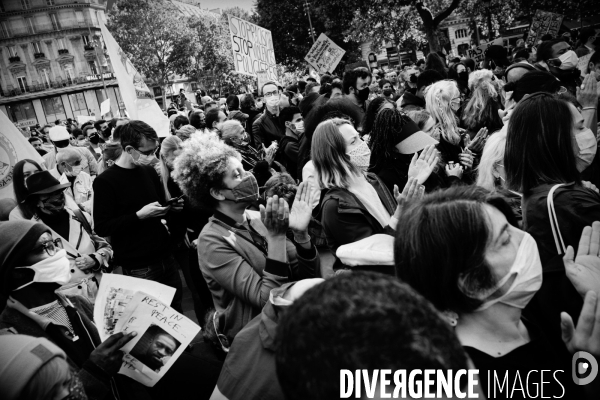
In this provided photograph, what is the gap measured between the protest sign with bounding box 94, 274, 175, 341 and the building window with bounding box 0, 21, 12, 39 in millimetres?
78634

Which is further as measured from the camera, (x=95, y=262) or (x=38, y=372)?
(x=95, y=262)

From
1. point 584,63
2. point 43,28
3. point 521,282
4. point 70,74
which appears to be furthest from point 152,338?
point 43,28

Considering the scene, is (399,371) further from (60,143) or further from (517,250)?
(60,143)

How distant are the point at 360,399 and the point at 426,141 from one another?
9.87 ft

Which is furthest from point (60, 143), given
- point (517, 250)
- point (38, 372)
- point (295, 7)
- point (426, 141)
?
point (295, 7)

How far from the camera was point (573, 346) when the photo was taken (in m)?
1.64

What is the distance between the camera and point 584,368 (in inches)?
63.0

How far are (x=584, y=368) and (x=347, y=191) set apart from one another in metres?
1.79

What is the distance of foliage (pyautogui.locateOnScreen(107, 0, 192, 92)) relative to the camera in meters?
47.2

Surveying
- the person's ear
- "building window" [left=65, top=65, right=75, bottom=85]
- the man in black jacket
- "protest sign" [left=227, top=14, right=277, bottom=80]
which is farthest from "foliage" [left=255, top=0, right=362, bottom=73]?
"building window" [left=65, top=65, right=75, bottom=85]

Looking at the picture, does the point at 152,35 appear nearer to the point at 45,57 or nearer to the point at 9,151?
the point at 45,57

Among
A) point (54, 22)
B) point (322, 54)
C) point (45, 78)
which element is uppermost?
point (54, 22)

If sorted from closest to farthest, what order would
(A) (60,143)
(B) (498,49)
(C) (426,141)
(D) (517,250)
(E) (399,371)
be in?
(E) (399,371), (D) (517,250), (C) (426,141), (A) (60,143), (B) (498,49)

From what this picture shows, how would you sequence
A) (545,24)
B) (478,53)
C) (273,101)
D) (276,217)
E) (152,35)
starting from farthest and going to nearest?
(152,35) < (478,53) < (545,24) < (273,101) < (276,217)
